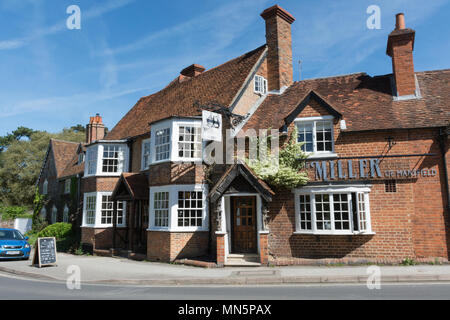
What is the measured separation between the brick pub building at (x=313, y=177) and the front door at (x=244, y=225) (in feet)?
0.14

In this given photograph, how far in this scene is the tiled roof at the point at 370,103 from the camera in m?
13.2

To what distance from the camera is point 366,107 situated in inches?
572

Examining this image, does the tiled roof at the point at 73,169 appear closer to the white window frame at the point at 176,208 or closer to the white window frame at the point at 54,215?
the white window frame at the point at 54,215

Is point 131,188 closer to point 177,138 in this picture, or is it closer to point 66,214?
point 177,138

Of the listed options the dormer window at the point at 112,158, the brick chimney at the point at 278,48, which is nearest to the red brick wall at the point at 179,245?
the dormer window at the point at 112,158

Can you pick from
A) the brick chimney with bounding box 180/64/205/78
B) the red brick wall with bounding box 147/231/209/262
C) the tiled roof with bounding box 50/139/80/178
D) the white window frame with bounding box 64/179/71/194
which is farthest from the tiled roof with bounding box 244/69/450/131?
the tiled roof with bounding box 50/139/80/178

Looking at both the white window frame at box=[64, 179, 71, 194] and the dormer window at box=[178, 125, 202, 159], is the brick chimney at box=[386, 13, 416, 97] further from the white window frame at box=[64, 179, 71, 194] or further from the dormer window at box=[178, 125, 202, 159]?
the white window frame at box=[64, 179, 71, 194]

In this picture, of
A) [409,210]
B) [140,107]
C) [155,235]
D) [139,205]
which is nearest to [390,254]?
[409,210]

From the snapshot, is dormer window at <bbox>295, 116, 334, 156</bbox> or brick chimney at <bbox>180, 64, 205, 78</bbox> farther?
brick chimney at <bbox>180, 64, 205, 78</bbox>

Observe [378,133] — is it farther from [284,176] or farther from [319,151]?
[284,176]

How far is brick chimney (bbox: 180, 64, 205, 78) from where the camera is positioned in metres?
23.7

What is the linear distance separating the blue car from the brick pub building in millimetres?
3542

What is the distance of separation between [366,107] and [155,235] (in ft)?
37.5

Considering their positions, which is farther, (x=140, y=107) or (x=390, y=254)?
(x=140, y=107)
